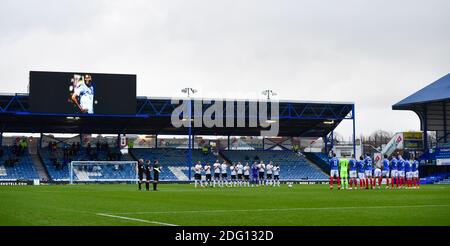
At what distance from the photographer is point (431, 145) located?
74750 millimetres

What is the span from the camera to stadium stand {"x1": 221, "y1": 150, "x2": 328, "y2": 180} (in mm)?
67375

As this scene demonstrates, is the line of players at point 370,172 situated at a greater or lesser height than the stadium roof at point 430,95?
lesser

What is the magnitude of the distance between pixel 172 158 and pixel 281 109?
1300 cm

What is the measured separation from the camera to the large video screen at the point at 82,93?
54094mm

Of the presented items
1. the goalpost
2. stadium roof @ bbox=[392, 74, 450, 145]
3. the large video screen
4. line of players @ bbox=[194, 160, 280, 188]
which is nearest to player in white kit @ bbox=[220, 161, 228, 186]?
line of players @ bbox=[194, 160, 280, 188]

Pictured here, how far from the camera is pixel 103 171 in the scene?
5647cm

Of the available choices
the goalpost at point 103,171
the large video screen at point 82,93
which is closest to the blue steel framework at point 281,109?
the large video screen at point 82,93

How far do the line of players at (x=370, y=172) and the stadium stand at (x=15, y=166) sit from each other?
32.1 m

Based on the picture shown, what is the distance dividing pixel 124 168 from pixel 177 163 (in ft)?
35.9

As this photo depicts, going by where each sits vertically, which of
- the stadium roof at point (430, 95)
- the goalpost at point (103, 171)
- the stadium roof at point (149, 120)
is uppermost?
the stadium roof at point (430, 95)

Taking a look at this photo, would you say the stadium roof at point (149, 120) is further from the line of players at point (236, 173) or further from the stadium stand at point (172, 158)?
the line of players at point (236, 173)

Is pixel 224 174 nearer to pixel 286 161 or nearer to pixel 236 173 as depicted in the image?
pixel 236 173

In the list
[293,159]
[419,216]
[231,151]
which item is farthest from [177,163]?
[419,216]

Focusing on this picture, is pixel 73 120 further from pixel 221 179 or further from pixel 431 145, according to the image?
pixel 431 145
